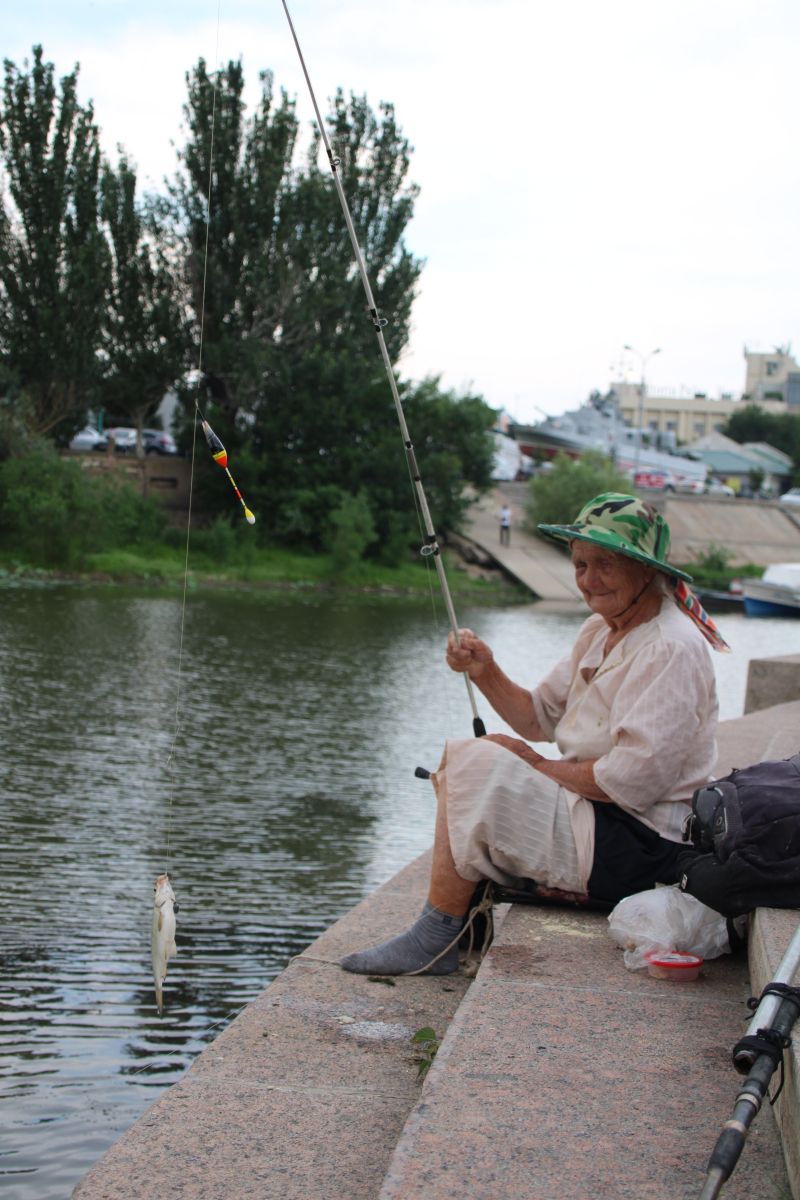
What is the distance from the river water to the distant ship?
5306cm

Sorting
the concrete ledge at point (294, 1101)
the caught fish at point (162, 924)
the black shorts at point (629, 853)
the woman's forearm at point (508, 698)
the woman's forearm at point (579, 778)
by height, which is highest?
the woman's forearm at point (508, 698)

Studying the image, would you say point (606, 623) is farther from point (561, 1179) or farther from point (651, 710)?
point (561, 1179)

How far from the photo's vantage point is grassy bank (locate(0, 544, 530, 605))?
29359 millimetres

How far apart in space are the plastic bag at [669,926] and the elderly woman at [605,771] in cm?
24

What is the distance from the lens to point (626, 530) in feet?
13.4

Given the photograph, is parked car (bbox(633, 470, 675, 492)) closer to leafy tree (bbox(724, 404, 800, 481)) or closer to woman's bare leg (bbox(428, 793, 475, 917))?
leafy tree (bbox(724, 404, 800, 481))

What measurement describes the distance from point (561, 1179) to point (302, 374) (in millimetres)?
33216

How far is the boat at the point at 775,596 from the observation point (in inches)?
1400

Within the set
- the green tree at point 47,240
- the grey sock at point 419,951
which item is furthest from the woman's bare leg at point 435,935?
the green tree at point 47,240

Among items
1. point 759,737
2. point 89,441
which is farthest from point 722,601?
point 759,737

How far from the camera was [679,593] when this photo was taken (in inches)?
164

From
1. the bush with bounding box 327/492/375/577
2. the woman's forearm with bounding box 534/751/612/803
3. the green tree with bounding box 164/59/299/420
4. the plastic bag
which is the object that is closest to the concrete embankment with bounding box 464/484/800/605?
the bush with bounding box 327/492/375/577

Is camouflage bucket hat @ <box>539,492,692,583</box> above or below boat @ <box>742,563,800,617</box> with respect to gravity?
above

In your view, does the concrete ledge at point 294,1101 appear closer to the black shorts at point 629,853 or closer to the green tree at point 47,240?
the black shorts at point 629,853
